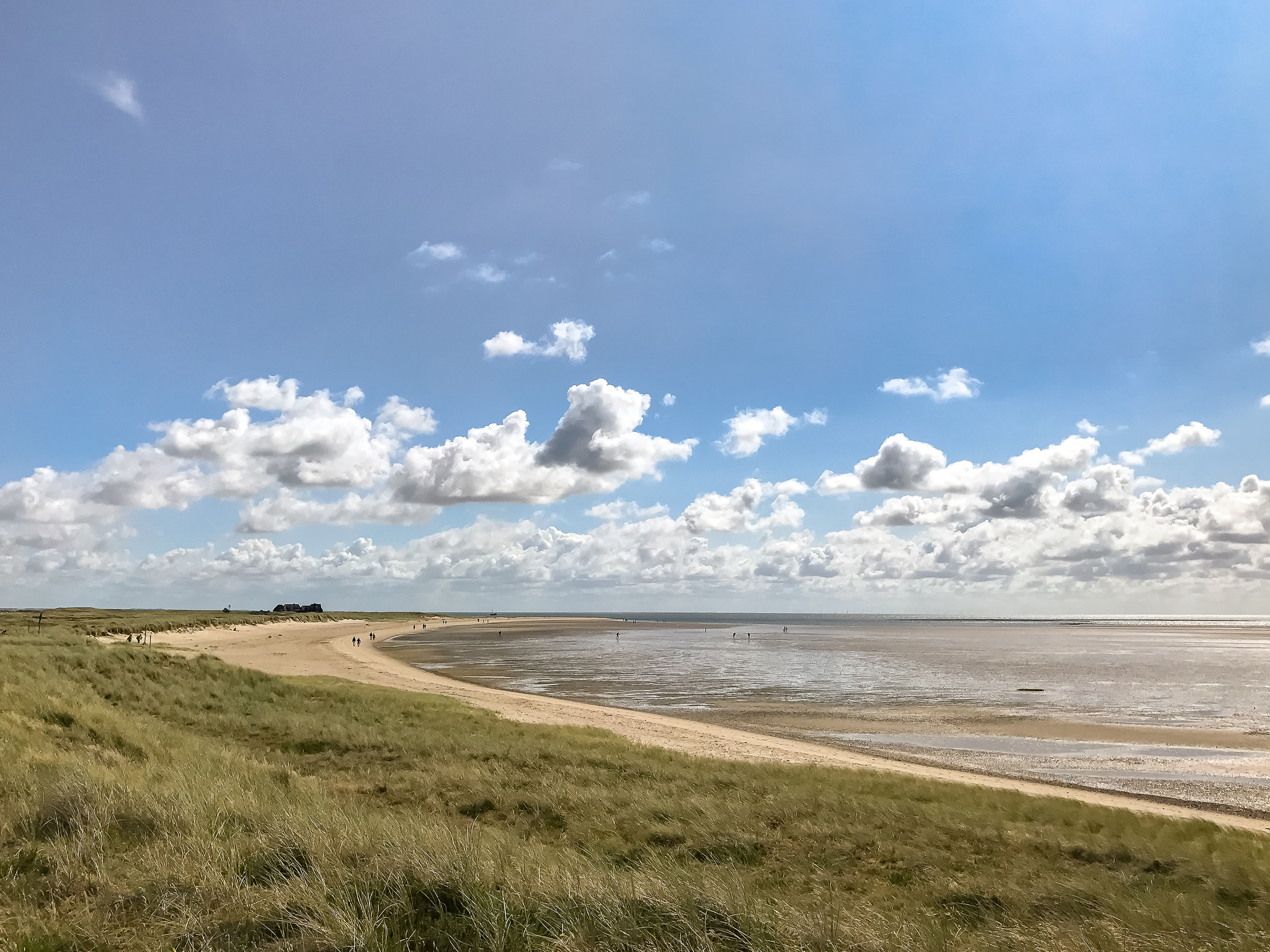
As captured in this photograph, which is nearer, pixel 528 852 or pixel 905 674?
pixel 528 852

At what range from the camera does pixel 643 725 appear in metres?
30.7

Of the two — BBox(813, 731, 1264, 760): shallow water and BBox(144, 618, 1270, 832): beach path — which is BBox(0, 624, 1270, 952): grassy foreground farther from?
BBox(813, 731, 1264, 760): shallow water

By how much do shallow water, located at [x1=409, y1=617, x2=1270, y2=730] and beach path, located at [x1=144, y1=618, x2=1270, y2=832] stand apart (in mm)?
4082

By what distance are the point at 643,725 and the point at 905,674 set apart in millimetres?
33925

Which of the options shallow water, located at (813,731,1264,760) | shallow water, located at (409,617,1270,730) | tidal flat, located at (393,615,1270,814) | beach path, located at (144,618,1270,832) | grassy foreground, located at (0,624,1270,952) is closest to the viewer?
grassy foreground, located at (0,624,1270,952)

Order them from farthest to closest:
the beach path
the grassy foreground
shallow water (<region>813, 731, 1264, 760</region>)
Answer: shallow water (<region>813, 731, 1264, 760</region>) → the beach path → the grassy foreground

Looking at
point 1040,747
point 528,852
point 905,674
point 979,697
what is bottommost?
point 905,674

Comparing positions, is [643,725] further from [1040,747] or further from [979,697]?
[979,697]

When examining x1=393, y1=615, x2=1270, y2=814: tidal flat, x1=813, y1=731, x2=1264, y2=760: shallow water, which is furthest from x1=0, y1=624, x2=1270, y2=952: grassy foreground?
x1=813, y1=731, x2=1264, y2=760: shallow water

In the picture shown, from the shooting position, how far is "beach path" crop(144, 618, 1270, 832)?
2016 centimetres

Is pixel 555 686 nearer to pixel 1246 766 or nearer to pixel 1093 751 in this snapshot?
pixel 1093 751

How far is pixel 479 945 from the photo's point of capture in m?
5.63

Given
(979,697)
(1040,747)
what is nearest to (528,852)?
(1040,747)

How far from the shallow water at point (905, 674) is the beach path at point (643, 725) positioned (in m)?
4.08
